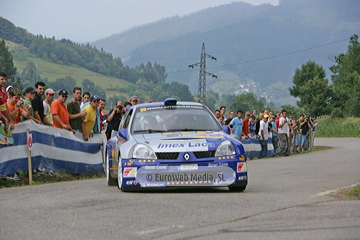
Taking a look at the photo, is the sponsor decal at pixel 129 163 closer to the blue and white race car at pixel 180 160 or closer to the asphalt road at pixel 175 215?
the blue and white race car at pixel 180 160

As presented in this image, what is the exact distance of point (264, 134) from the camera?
2497 centimetres

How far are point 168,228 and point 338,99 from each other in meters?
138

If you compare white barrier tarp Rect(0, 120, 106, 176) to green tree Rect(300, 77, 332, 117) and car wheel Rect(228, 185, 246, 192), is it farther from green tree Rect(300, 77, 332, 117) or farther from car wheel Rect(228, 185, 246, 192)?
green tree Rect(300, 77, 332, 117)

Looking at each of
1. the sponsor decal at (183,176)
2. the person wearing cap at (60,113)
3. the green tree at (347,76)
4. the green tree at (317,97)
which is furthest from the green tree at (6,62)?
the sponsor decal at (183,176)

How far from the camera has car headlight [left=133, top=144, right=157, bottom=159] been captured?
999 cm

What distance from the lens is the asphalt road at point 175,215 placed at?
6.17m

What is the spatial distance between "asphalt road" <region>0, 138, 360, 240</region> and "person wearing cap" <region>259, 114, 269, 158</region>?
45.6ft

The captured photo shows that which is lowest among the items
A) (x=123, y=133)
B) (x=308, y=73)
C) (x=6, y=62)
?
(x=123, y=133)

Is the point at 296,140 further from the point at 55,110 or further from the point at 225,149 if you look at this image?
the point at 225,149

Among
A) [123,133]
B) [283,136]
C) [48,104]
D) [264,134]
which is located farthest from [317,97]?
[123,133]

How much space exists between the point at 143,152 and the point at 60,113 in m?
5.21

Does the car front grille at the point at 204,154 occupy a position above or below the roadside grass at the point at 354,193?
above

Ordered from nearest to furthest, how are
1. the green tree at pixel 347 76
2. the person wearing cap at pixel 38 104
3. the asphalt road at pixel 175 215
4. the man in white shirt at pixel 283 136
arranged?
1. the asphalt road at pixel 175 215
2. the person wearing cap at pixel 38 104
3. the man in white shirt at pixel 283 136
4. the green tree at pixel 347 76

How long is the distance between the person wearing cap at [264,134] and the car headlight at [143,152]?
49.8 feet
